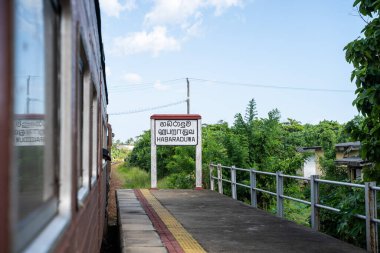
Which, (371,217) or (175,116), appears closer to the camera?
(371,217)

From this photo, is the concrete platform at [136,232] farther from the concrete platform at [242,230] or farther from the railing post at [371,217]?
the railing post at [371,217]

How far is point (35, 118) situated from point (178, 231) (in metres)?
5.55

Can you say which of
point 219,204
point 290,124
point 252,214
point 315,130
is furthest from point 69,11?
point 290,124

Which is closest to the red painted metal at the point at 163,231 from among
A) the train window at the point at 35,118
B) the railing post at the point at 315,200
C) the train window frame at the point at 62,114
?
the railing post at the point at 315,200

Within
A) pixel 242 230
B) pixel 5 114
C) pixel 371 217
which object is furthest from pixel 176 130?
pixel 5 114

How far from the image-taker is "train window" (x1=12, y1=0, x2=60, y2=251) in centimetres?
137

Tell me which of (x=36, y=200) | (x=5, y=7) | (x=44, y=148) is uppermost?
(x=5, y=7)

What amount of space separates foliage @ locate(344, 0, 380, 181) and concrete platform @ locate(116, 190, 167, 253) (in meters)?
2.71

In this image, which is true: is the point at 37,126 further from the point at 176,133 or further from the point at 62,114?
the point at 176,133

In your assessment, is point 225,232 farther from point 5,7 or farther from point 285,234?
point 5,7

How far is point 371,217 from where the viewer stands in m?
5.88

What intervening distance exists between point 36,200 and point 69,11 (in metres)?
0.88

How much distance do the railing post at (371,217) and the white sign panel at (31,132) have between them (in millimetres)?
4791

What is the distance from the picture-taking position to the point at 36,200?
5.39ft
